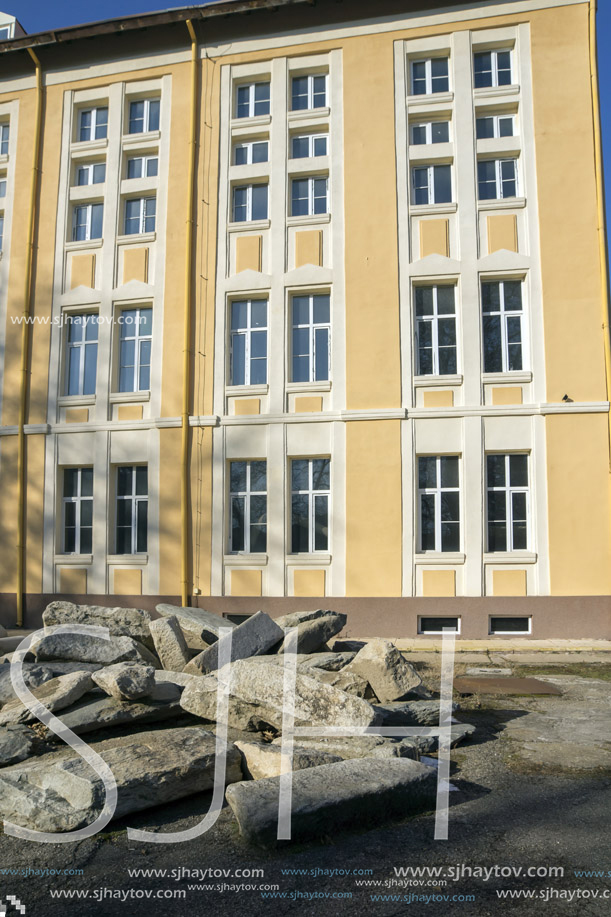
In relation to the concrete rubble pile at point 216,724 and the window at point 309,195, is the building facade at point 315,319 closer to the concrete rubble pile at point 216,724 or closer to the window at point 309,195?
the window at point 309,195

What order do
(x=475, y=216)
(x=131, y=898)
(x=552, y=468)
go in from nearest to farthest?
1. (x=131, y=898)
2. (x=552, y=468)
3. (x=475, y=216)

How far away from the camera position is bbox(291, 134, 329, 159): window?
15.4m

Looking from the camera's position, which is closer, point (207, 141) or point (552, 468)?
point (552, 468)

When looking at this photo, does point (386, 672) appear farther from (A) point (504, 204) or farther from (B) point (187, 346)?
(A) point (504, 204)

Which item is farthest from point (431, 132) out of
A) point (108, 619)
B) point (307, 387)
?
point (108, 619)

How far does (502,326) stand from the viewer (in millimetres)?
14008

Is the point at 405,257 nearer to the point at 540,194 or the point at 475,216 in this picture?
the point at 475,216

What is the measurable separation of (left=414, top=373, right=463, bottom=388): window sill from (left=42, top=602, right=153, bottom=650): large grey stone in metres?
7.58

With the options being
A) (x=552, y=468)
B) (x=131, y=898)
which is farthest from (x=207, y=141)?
(x=131, y=898)

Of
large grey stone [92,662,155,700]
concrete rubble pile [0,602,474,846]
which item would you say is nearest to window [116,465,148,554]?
concrete rubble pile [0,602,474,846]

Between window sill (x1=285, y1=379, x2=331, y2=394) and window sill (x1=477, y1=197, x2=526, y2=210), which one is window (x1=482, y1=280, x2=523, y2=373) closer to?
window sill (x1=477, y1=197, x2=526, y2=210)

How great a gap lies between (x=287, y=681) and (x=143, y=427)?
1011 cm

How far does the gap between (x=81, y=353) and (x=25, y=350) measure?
48.6 inches

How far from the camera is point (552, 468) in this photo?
43.5 feet
